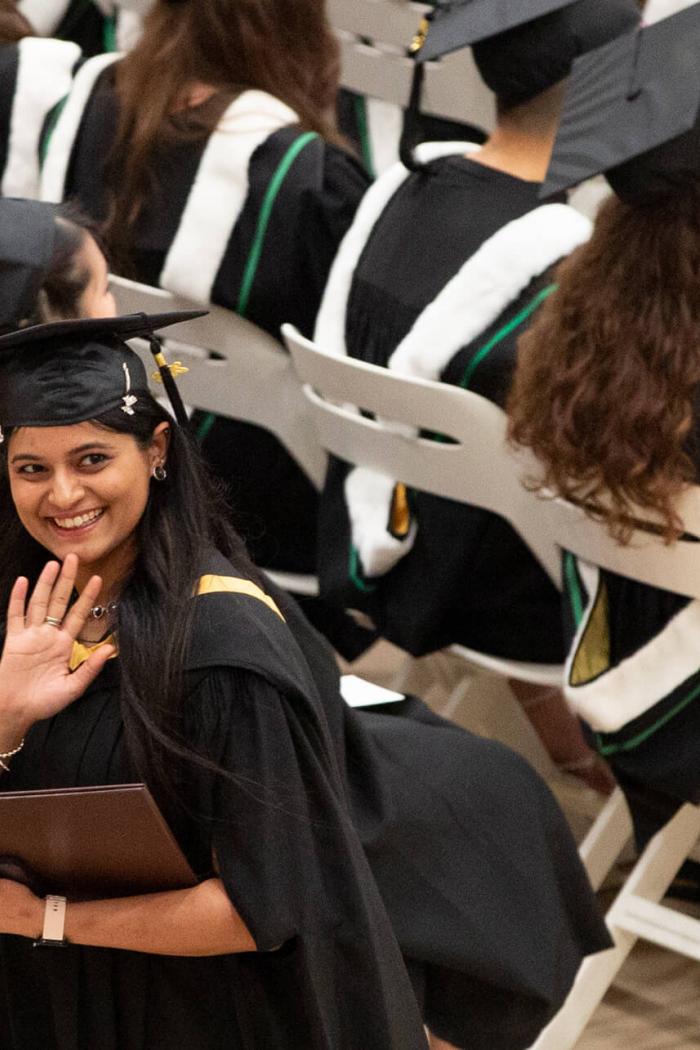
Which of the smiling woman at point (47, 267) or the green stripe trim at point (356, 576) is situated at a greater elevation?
the smiling woman at point (47, 267)

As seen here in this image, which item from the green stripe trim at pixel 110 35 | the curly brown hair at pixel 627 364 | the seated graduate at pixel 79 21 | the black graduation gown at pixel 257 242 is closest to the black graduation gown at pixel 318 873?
the curly brown hair at pixel 627 364

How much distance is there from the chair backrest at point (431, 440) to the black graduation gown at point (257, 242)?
1.45ft

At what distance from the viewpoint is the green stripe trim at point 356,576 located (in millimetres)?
2826

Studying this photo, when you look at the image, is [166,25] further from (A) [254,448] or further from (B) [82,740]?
(B) [82,740]

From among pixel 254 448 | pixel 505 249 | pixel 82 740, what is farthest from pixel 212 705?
pixel 254 448

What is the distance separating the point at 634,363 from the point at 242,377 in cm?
97

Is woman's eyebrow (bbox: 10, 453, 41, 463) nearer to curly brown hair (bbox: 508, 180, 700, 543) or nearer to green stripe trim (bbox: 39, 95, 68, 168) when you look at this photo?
curly brown hair (bbox: 508, 180, 700, 543)

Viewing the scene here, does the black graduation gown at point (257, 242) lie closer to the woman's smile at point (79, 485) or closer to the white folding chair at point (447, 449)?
the white folding chair at point (447, 449)

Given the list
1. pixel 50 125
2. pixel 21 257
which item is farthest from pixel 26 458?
pixel 50 125

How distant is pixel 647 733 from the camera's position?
2416 millimetres

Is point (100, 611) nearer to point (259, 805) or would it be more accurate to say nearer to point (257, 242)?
point (259, 805)

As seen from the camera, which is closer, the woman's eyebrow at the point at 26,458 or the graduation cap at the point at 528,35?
the woman's eyebrow at the point at 26,458

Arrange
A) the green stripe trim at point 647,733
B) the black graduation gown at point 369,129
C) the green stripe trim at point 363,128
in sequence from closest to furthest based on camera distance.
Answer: the green stripe trim at point 647,733 < the black graduation gown at point 369,129 < the green stripe trim at point 363,128

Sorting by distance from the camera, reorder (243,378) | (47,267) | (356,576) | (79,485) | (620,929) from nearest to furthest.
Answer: (79,485), (47,267), (620,929), (356,576), (243,378)
